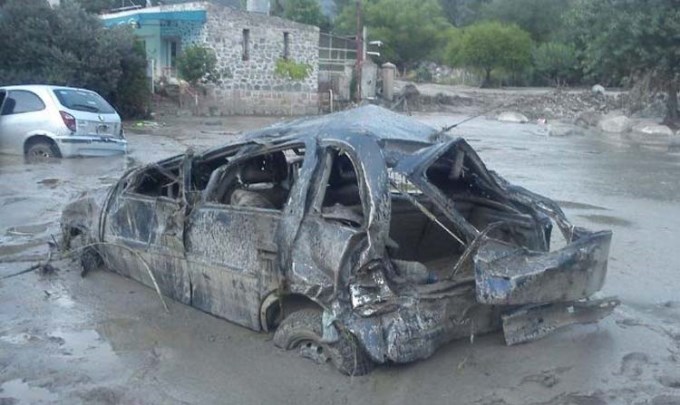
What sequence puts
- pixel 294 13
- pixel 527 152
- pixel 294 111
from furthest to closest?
pixel 294 13 → pixel 294 111 → pixel 527 152

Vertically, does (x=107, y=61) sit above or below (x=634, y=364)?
above

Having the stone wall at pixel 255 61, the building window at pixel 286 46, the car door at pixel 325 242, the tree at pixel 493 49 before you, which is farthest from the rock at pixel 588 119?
the car door at pixel 325 242

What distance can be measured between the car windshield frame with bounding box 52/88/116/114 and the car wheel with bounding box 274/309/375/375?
11.0 meters

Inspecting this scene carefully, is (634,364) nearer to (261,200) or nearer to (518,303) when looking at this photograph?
(518,303)

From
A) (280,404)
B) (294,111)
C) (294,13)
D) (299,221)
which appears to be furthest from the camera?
(294,13)

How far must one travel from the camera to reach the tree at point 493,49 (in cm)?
5591

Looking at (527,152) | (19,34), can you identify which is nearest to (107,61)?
(19,34)

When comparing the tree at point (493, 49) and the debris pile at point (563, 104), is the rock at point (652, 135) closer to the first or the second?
the debris pile at point (563, 104)

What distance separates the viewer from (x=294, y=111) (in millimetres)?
36875

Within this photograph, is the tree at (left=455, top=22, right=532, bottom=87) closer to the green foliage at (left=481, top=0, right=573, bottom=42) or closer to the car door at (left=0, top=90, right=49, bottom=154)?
the green foliage at (left=481, top=0, right=573, bottom=42)

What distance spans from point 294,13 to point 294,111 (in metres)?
22.8

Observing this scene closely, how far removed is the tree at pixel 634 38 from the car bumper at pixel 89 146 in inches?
751

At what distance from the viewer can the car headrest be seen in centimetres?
689

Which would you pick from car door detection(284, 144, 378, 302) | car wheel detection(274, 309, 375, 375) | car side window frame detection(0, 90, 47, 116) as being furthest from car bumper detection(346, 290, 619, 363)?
car side window frame detection(0, 90, 47, 116)
